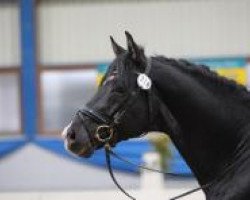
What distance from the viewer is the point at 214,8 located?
34.2ft

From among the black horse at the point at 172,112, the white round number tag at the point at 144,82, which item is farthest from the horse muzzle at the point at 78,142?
the white round number tag at the point at 144,82

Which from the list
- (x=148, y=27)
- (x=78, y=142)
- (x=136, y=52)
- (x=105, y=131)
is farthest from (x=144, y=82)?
(x=148, y=27)

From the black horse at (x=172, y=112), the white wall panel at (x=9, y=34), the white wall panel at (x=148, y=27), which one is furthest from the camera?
the white wall panel at (x=9, y=34)

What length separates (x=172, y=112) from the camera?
10.0 ft

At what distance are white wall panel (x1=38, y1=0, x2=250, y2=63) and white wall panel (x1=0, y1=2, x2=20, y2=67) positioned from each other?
38 cm

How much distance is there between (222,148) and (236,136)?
0.08 meters

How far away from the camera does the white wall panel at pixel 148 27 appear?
10.4 metres

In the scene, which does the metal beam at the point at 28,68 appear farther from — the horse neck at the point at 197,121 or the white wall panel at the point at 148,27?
the horse neck at the point at 197,121

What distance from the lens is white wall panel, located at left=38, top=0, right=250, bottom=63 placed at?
10.4 metres

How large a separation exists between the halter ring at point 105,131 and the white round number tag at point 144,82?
24 cm

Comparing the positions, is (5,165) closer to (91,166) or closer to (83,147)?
(91,166)

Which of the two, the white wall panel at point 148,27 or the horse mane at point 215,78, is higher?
the horse mane at point 215,78

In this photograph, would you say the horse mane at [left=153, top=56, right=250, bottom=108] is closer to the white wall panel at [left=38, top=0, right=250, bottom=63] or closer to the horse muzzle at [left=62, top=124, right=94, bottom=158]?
the horse muzzle at [left=62, top=124, right=94, bottom=158]

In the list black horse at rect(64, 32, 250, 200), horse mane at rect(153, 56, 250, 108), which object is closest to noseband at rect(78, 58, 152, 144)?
black horse at rect(64, 32, 250, 200)
